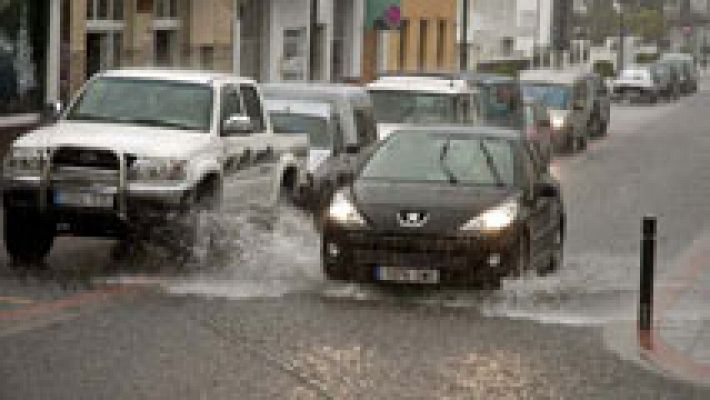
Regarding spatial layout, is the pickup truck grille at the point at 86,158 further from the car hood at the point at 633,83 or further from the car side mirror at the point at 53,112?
the car hood at the point at 633,83

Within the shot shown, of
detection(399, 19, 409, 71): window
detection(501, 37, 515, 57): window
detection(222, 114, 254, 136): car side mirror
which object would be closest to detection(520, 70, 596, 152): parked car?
detection(399, 19, 409, 71): window

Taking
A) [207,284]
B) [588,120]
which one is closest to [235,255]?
[207,284]

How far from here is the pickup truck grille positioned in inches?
565

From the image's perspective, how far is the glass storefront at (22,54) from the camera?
24547 mm

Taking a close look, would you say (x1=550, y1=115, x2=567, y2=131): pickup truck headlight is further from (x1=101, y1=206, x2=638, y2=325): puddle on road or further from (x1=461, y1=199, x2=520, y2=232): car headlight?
(x1=461, y1=199, x2=520, y2=232): car headlight

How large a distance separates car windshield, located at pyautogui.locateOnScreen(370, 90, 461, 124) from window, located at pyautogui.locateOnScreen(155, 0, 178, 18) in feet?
25.6

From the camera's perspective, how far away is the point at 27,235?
14.9 m

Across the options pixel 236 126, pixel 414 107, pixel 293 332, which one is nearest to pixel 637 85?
pixel 414 107

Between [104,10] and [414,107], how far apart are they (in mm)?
6543

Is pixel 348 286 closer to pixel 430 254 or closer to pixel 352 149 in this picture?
pixel 430 254

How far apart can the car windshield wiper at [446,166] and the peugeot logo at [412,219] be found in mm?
1008

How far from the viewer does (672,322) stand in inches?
507

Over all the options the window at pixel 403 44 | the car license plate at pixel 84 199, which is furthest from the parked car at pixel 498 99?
the window at pixel 403 44

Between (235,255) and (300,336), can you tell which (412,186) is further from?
(300,336)
